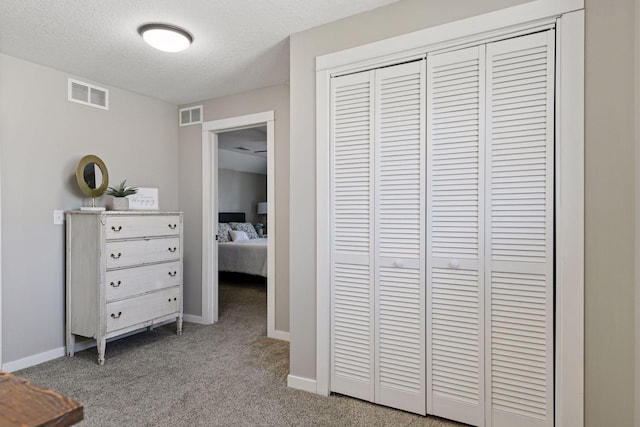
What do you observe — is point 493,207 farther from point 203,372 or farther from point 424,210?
point 203,372

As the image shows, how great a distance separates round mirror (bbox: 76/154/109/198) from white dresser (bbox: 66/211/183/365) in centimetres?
22

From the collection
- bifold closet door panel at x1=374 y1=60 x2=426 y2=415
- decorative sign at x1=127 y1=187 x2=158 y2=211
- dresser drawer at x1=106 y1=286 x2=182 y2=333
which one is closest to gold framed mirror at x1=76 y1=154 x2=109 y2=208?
decorative sign at x1=127 y1=187 x2=158 y2=211

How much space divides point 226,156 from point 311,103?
5.37 meters

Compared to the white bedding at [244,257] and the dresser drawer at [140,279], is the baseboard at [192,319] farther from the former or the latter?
the white bedding at [244,257]

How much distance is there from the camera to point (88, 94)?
10.9 ft

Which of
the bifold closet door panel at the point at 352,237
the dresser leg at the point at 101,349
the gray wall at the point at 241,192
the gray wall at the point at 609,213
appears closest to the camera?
the gray wall at the point at 609,213

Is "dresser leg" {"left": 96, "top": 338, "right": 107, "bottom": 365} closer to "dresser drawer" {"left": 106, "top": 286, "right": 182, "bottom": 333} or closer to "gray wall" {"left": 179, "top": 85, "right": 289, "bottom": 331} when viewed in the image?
"dresser drawer" {"left": 106, "top": 286, "right": 182, "bottom": 333}

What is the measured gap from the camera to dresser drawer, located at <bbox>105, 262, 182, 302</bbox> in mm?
2979

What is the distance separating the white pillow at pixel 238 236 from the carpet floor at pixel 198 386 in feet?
9.55

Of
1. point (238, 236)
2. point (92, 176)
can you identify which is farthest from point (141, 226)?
point (238, 236)

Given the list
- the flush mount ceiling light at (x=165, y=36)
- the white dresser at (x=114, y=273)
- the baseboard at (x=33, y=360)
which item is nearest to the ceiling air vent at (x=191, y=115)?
the white dresser at (x=114, y=273)

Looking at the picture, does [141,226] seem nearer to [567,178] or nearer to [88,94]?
Answer: [88,94]

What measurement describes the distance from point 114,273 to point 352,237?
1.99 meters

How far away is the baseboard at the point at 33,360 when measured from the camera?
109 inches
